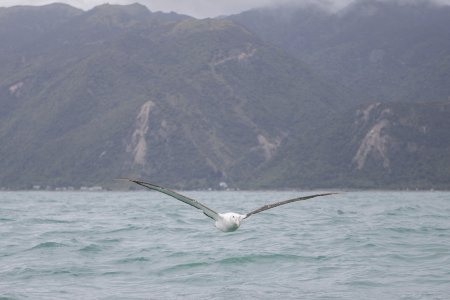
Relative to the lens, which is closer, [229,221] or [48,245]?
[229,221]

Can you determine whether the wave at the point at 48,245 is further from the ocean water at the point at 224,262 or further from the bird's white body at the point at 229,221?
the bird's white body at the point at 229,221

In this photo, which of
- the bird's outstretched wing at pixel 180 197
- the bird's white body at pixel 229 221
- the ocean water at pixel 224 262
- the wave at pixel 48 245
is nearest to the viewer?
the bird's outstretched wing at pixel 180 197

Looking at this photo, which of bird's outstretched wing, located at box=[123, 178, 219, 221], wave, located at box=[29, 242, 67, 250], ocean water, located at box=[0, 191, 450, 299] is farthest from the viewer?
wave, located at box=[29, 242, 67, 250]

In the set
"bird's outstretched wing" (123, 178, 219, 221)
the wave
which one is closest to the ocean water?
the wave

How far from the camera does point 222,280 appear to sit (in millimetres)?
24797

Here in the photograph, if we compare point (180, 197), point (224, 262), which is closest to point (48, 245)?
point (224, 262)

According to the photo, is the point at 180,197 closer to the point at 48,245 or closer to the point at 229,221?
the point at 229,221

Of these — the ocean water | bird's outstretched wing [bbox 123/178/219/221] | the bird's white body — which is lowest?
the ocean water

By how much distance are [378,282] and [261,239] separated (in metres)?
11.7

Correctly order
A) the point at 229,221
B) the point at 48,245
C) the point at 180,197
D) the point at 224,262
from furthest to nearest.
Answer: the point at 48,245, the point at 224,262, the point at 229,221, the point at 180,197

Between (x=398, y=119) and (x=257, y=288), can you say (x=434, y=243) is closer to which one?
(x=257, y=288)

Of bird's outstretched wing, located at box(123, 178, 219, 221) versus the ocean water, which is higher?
bird's outstretched wing, located at box(123, 178, 219, 221)

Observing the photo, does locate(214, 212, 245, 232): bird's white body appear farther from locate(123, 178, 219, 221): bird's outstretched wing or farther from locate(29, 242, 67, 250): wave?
locate(29, 242, 67, 250): wave

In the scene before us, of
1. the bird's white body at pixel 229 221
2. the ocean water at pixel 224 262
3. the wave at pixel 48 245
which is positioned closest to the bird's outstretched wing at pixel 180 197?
the bird's white body at pixel 229 221
